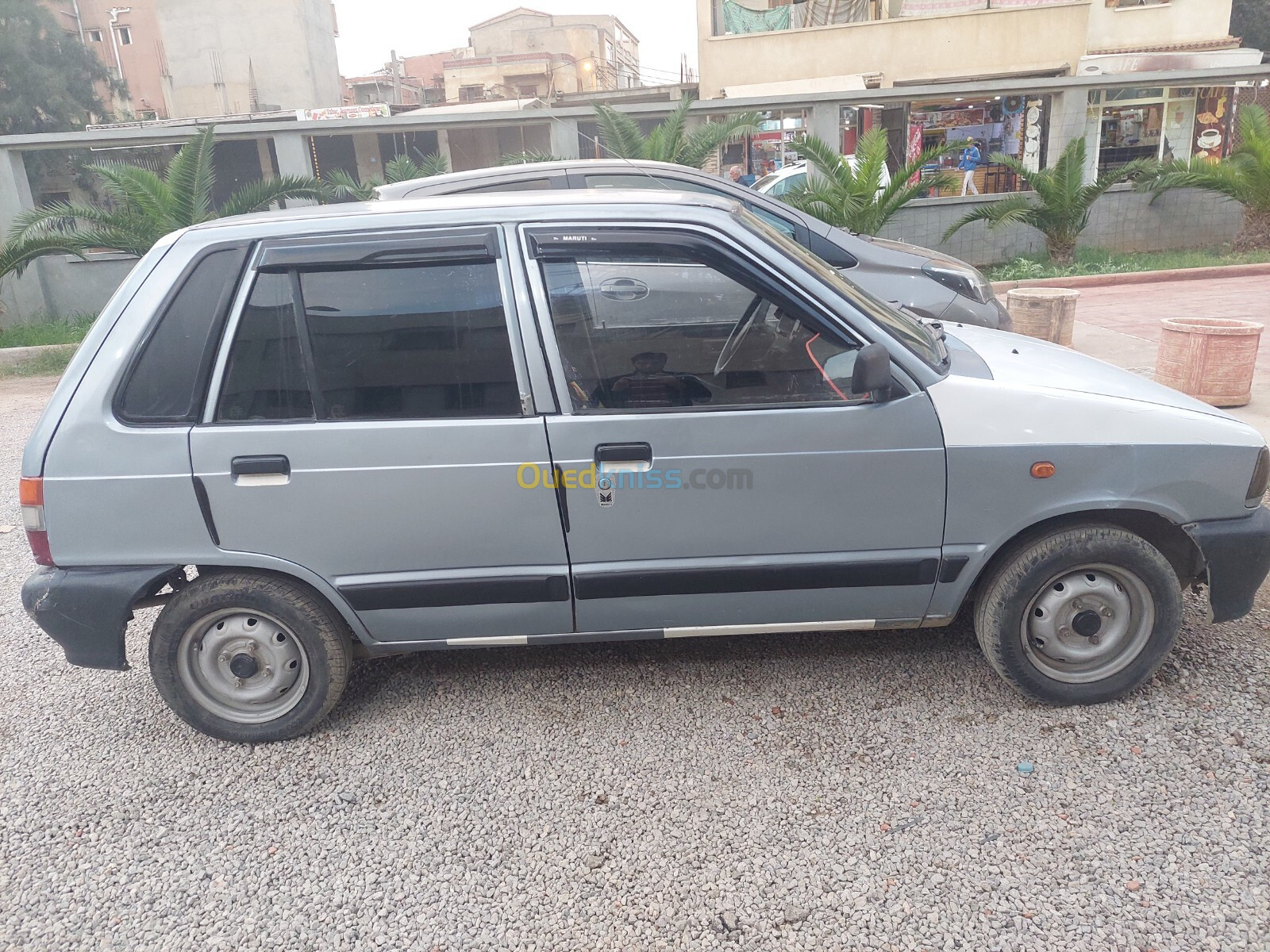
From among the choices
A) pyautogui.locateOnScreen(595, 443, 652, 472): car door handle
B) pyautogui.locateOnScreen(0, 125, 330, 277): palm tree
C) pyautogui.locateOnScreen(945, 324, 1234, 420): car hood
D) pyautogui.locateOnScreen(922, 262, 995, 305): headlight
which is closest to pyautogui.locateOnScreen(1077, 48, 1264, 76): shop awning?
pyautogui.locateOnScreen(922, 262, 995, 305): headlight

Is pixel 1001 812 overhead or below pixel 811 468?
below

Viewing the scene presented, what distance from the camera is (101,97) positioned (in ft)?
117

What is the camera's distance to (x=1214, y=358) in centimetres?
608

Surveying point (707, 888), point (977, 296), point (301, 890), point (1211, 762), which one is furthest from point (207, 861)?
point (977, 296)

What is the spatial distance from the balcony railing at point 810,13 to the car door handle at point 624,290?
21.6m

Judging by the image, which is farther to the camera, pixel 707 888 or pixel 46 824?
pixel 46 824

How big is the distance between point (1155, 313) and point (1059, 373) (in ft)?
25.7

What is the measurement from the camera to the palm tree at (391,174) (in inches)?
490

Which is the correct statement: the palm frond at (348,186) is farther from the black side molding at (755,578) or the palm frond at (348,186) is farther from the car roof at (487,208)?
the black side molding at (755,578)

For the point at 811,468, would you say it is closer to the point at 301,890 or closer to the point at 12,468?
the point at 301,890

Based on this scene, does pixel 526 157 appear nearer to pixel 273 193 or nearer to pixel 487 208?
pixel 273 193

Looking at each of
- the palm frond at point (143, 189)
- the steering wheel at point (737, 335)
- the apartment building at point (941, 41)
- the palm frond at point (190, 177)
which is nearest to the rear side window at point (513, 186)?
the steering wheel at point (737, 335)

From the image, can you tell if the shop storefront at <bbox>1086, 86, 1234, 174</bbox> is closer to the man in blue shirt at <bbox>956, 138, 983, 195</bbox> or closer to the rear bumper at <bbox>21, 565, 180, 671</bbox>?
the man in blue shirt at <bbox>956, 138, 983, 195</bbox>

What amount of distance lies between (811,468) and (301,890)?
1979mm
